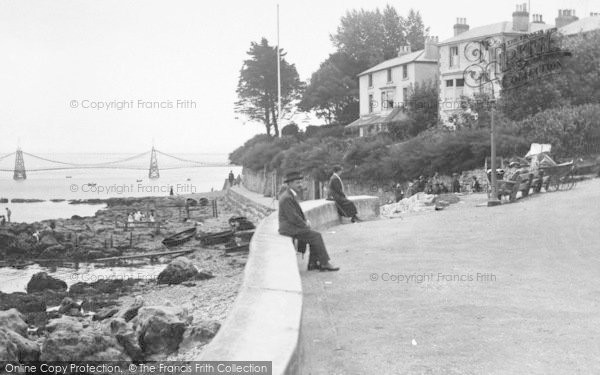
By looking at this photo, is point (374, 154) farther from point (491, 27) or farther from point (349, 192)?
point (491, 27)

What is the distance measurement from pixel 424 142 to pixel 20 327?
26716 millimetres

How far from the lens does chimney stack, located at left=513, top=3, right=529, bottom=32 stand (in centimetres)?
4806

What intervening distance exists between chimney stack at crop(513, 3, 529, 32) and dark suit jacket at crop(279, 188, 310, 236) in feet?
138

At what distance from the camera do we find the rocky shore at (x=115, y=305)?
11.0 meters

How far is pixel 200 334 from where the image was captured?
36.9ft

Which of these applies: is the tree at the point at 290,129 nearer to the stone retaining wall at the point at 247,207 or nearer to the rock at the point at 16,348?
the stone retaining wall at the point at 247,207

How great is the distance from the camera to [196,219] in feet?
181

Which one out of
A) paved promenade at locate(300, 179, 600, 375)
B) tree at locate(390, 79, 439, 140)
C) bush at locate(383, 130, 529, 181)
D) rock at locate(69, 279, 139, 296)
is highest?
tree at locate(390, 79, 439, 140)

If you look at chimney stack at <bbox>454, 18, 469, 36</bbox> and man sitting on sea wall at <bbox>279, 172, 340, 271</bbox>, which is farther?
chimney stack at <bbox>454, 18, 469, 36</bbox>

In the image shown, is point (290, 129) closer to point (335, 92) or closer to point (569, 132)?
point (335, 92)

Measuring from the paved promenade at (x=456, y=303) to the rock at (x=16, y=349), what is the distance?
4687mm

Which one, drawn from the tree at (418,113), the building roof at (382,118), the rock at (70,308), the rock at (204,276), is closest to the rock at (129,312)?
the rock at (70,308)

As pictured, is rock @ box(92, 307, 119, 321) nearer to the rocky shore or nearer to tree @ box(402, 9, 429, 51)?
the rocky shore

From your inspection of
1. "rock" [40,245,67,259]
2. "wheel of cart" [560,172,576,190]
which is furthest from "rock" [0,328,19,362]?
"rock" [40,245,67,259]
